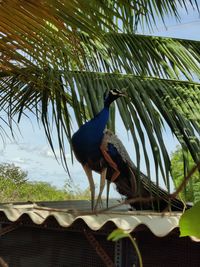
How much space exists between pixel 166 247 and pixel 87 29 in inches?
54.6

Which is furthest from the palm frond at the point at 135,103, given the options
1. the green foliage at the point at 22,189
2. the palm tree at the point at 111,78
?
the green foliage at the point at 22,189

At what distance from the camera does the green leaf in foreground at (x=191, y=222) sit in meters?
0.32

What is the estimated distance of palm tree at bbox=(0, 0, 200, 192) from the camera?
142 cm

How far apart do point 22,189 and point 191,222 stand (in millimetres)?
11445

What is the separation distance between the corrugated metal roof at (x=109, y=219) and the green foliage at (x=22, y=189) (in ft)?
22.2

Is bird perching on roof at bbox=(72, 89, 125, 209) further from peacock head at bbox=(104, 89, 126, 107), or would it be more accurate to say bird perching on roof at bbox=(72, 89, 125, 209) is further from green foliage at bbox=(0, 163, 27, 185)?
green foliage at bbox=(0, 163, 27, 185)

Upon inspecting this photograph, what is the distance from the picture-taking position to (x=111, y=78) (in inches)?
136

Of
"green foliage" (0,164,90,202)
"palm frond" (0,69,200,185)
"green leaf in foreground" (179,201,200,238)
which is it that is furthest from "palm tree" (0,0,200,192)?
"green foliage" (0,164,90,202)

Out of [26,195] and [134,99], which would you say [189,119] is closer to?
[134,99]

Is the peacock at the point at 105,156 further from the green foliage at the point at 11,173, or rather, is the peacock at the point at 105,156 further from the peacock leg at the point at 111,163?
the green foliage at the point at 11,173

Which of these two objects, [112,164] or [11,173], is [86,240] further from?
[11,173]

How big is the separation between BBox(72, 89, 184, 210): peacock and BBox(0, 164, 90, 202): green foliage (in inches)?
250

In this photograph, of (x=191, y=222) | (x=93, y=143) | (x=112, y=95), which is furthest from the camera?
(x=93, y=143)

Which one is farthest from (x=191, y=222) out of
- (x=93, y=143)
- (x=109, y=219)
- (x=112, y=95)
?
(x=93, y=143)
